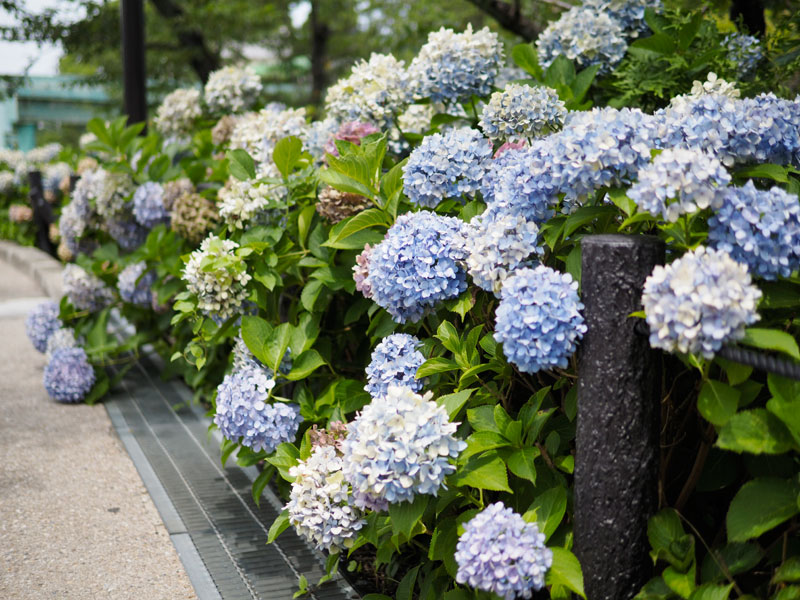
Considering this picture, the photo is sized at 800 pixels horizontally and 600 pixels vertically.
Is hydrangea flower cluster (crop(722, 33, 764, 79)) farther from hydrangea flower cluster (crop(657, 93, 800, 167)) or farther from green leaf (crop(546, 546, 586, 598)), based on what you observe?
green leaf (crop(546, 546, 586, 598))

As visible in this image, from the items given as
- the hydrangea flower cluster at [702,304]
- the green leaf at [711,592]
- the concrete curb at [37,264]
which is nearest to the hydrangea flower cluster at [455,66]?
the hydrangea flower cluster at [702,304]

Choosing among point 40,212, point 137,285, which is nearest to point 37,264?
point 40,212

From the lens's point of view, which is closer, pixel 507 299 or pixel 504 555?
pixel 504 555

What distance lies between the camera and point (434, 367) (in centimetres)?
196

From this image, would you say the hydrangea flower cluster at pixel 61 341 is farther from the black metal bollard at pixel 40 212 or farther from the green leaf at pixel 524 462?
the black metal bollard at pixel 40 212

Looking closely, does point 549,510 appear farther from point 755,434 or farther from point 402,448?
point 755,434

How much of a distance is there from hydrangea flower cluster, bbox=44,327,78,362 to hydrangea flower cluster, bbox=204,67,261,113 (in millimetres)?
1521

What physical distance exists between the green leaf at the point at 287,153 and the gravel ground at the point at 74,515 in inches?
51.5

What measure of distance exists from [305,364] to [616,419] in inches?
47.4

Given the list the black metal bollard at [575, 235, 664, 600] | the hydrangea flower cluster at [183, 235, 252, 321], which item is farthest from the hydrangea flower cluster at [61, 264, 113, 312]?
the black metal bollard at [575, 235, 664, 600]

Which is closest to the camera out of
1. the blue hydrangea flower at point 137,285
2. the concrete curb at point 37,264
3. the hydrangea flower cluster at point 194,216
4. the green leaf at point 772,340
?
the green leaf at point 772,340

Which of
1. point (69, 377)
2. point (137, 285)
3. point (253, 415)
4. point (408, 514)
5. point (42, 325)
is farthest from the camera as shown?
point (42, 325)

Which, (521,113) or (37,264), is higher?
(521,113)

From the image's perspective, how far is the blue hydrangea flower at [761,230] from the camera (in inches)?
59.4
